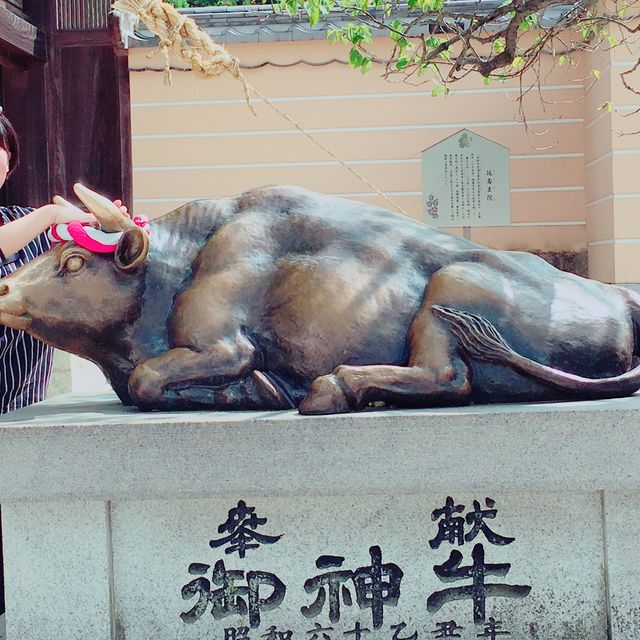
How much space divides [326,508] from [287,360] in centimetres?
45

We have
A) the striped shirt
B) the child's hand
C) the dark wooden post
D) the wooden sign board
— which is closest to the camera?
the child's hand

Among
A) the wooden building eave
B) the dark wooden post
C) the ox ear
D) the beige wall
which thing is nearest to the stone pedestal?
the ox ear

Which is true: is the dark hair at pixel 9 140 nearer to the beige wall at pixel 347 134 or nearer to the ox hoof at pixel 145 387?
the ox hoof at pixel 145 387

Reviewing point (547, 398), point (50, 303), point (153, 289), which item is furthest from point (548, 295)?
point (50, 303)

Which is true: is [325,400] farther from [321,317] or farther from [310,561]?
[310,561]

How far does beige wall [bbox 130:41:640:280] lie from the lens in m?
8.82

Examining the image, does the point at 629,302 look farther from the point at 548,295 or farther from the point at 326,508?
the point at 326,508

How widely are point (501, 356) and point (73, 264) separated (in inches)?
50.4

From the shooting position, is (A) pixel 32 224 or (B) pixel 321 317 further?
(A) pixel 32 224

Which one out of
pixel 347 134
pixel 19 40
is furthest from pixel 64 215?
pixel 347 134

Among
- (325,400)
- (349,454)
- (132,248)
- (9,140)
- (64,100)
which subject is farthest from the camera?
(64,100)

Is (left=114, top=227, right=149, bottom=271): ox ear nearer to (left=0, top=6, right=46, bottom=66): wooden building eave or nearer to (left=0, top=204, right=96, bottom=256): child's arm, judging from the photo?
(left=0, top=204, right=96, bottom=256): child's arm

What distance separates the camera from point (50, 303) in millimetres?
2656

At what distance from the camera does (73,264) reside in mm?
2672
